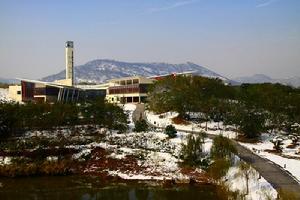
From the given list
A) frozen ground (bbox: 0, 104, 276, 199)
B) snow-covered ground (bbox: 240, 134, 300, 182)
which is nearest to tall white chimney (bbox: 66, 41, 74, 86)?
frozen ground (bbox: 0, 104, 276, 199)

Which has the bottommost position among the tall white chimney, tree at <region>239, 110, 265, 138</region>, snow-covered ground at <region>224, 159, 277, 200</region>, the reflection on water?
the reflection on water

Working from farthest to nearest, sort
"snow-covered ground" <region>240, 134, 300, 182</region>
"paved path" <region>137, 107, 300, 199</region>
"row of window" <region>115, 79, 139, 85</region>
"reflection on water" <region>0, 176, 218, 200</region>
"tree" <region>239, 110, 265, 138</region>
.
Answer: "row of window" <region>115, 79, 139, 85</region> < "tree" <region>239, 110, 265, 138</region> < "snow-covered ground" <region>240, 134, 300, 182</region> < "reflection on water" <region>0, 176, 218, 200</region> < "paved path" <region>137, 107, 300, 199</region>

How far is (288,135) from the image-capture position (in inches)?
1528

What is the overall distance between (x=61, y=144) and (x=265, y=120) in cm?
2108

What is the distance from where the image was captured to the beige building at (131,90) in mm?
77812

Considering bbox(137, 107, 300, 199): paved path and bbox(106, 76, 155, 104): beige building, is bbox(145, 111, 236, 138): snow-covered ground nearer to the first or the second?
bbox(137, 107, 300, 199): paved path

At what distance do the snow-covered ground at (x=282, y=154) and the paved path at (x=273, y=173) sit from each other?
1.77 ft

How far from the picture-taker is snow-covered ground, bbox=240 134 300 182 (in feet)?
85.6

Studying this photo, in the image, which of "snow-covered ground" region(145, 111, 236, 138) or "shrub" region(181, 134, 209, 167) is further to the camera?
"snow-covered ground" region(145, 111, 236, 138)

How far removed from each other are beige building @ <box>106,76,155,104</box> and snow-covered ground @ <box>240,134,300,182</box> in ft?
135

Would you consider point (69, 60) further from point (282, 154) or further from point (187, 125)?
point (282, 154)

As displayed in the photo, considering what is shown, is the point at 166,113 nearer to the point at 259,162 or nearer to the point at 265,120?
the point at 265,120

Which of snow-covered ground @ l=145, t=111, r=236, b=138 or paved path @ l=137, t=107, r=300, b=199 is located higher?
snow-covered ground @ l=145, t=111, r=236, b=138

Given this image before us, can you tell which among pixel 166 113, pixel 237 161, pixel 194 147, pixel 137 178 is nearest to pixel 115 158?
→ pixel 137 178
